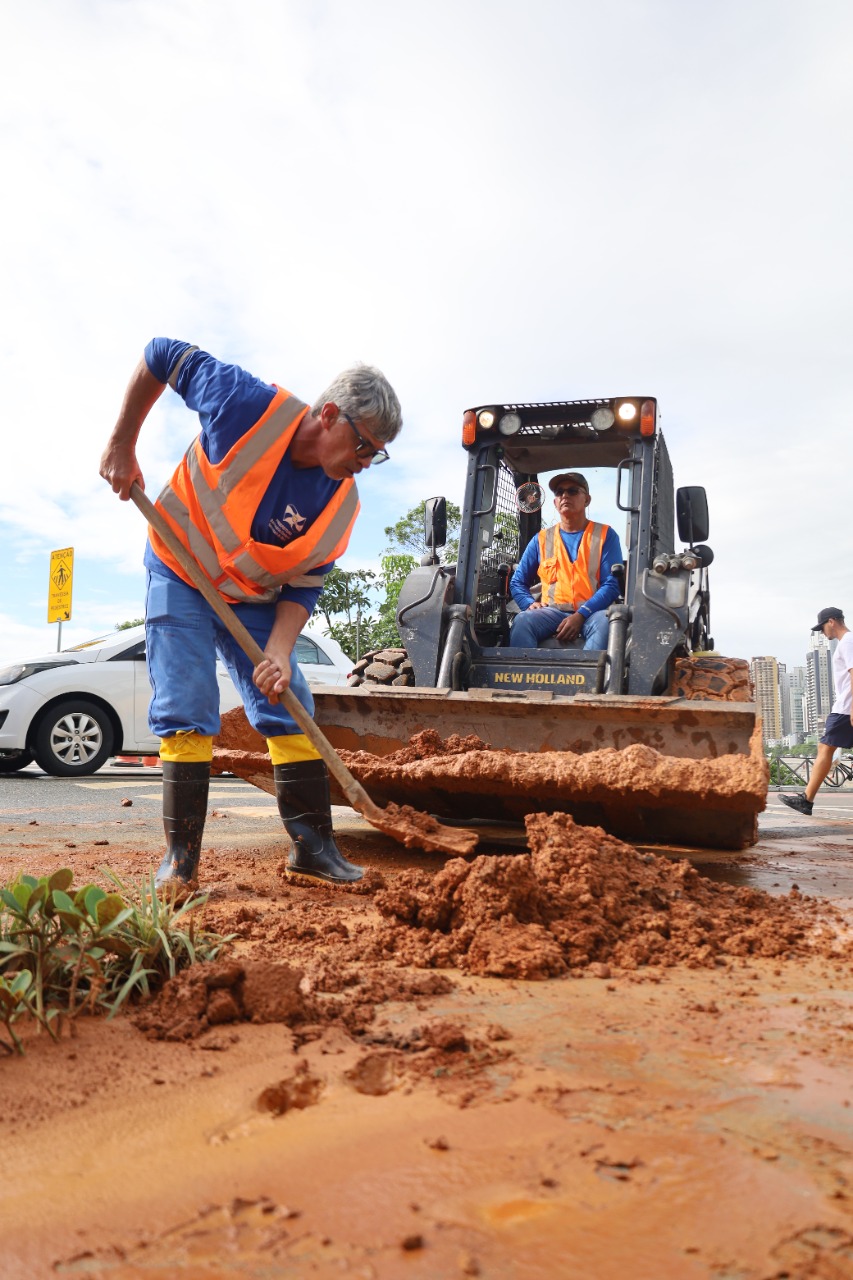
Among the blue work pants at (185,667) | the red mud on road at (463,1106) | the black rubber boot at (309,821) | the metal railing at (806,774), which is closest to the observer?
the red mud on road at (463,1106)

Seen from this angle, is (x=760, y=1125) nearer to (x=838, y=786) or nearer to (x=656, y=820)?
(x=656, y=820)

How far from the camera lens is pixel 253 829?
4934mm

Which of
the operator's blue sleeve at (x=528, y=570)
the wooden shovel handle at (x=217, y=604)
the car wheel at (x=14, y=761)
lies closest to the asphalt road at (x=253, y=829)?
the car wheel at (x=14, y=761)

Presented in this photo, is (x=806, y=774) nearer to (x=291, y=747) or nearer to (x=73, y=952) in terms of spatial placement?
(x=291, y=747)

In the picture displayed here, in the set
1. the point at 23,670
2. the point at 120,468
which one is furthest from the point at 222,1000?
the point at 23,670

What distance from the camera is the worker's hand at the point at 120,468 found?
3.15 metres

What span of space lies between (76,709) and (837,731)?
651 centimetres

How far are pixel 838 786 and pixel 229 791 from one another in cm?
1153

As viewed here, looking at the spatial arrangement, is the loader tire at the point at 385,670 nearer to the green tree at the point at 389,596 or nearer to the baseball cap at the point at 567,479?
the baseball cap at the point at 567,479

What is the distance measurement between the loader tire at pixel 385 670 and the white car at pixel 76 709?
2.53 metres

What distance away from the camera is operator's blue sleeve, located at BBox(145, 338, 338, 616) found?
3090 millimetres

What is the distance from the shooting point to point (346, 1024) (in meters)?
1.73

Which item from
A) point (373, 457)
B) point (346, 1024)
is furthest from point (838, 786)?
point (346, 1024)

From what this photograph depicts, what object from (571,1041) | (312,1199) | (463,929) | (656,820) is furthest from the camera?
Result: (656,820)
